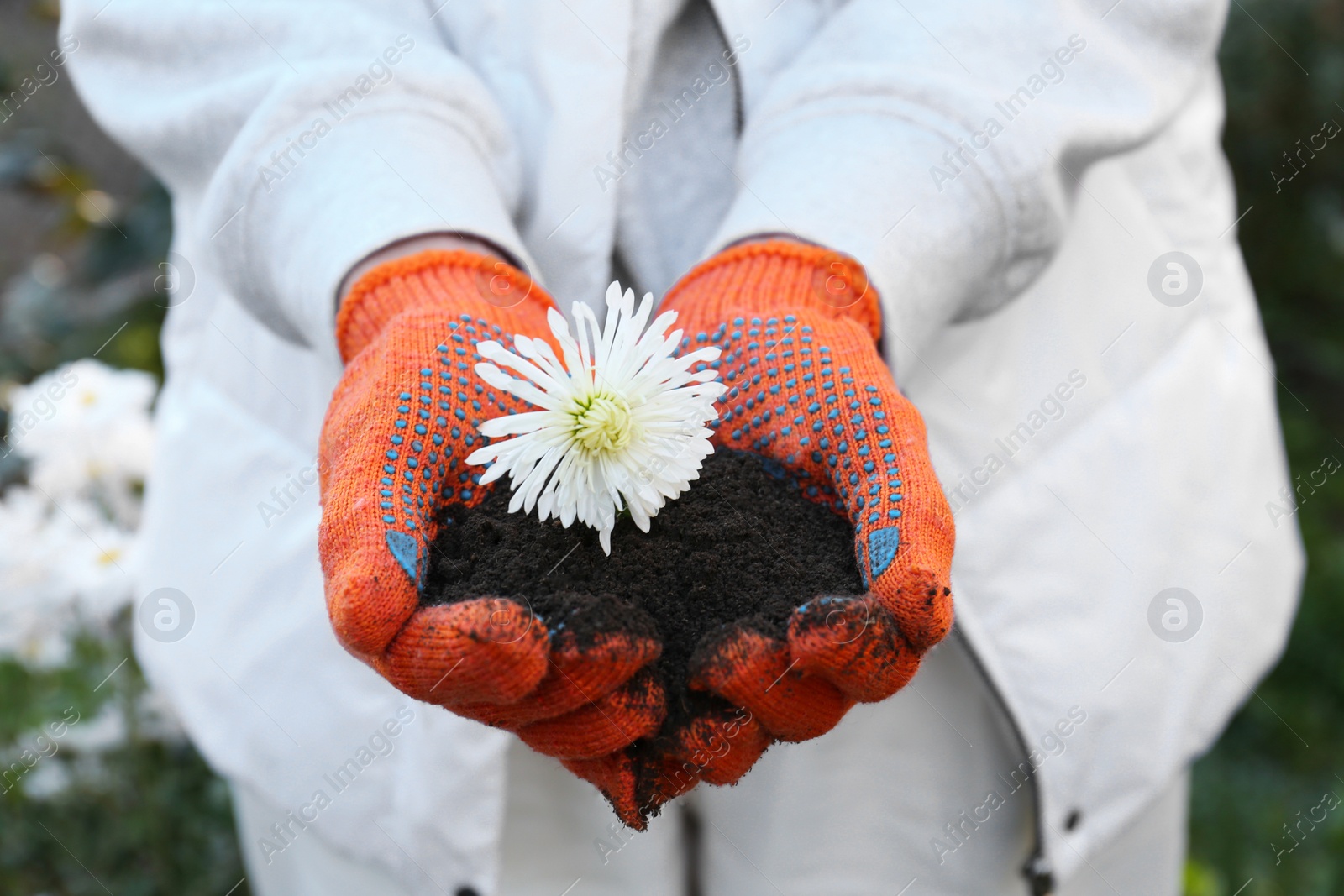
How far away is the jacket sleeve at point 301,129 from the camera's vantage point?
42.3 inches

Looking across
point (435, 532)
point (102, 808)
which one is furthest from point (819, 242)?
point (102, 808)

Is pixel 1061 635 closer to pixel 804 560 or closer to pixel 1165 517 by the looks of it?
pixel 1165 517

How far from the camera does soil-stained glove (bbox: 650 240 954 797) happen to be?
832 millimetres

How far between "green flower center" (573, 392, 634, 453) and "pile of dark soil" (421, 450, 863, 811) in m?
0.09

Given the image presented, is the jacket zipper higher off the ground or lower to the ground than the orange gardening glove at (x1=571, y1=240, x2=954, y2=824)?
lower

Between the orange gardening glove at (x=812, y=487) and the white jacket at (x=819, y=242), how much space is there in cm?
6

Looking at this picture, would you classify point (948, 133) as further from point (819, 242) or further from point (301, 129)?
point (301, 129)

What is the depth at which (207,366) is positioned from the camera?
1406 mm

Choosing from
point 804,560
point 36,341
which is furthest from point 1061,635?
point 36,341

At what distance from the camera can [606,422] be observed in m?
0.95

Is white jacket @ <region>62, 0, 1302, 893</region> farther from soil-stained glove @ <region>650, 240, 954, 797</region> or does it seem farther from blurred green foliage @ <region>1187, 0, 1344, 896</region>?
blurred green foliage @ <region>1187, 0, 1344, 896</region>

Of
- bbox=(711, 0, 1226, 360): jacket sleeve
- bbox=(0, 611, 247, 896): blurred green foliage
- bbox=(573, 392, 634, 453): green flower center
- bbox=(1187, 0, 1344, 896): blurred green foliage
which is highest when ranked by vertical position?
bbox=(711, 0, 1226, 360): jacket sleeve

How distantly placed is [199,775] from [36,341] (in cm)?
110

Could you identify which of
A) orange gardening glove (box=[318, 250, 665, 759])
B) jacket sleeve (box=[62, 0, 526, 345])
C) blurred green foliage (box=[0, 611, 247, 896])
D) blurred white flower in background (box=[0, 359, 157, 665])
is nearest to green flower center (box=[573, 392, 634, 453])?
orange gardening glove (box=[318, 250, 665, 759])
